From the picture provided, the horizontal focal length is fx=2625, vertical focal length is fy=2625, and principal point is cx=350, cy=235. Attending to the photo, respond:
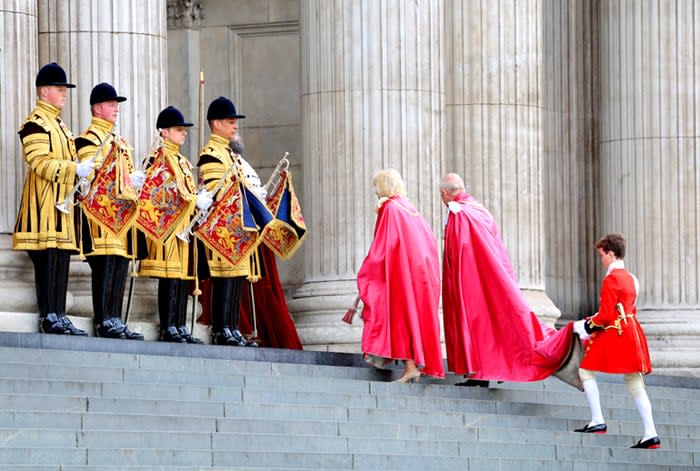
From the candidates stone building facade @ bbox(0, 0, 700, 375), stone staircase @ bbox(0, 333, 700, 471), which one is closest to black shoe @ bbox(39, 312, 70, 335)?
stone building facade @ bbox(0, 0, 700, 375)

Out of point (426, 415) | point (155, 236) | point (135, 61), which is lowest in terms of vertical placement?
point (426, 415)

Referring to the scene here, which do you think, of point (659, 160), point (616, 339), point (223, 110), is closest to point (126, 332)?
point (223, 110)

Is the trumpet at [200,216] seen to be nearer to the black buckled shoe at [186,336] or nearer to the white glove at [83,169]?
the black buckled shoe at [186,336]

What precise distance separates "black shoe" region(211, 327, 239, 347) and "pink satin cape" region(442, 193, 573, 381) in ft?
6.33

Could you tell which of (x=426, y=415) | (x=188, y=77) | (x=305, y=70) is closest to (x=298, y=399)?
(x=426, y=415)

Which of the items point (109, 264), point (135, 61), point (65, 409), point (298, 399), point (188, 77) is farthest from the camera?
point (188, 77)

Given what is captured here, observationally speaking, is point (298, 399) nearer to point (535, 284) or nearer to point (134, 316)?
point (134, 316)

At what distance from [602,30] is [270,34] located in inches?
150

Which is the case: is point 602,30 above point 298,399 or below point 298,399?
above

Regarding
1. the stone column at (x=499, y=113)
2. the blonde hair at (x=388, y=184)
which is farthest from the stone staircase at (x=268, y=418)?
the stone column at (x=499, y=113)

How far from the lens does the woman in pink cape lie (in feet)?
73.4

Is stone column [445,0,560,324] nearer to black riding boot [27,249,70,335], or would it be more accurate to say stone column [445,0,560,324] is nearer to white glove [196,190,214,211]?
white glove [196,190,214,211]

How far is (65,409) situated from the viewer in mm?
18828

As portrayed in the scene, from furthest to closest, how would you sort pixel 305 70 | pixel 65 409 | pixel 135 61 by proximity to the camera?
pixel 305 70
pixel 135 61
pixel 65 409
